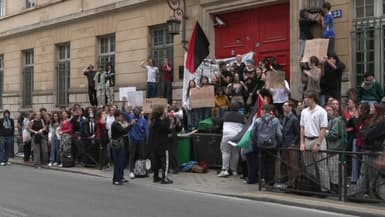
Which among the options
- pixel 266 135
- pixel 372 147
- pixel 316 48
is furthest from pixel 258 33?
pixel 372 147

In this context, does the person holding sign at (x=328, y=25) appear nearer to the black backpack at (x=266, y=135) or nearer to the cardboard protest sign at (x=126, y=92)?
the black backpack at (x=266, y=135)

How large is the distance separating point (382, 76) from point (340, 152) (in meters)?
4.74

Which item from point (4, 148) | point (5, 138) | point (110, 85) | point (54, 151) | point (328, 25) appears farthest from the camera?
point (110, 85)

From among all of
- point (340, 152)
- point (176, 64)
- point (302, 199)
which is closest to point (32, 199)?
point (302, 199)

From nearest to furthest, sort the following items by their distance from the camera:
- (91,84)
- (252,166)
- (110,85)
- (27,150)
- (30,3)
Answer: (252,166)
(27,150)
(110,85)
(91,84)
(30,3)

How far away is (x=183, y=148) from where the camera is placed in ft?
51.0

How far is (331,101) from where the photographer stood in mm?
11695

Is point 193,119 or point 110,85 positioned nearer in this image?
point 193,119

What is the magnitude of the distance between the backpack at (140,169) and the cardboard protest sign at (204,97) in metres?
2.57

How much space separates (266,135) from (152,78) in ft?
28.3

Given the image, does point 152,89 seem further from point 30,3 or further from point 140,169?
point 30,3

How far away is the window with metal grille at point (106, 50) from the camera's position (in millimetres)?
23219

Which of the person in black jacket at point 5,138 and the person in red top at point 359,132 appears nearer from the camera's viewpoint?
the person in red top at point 359,132

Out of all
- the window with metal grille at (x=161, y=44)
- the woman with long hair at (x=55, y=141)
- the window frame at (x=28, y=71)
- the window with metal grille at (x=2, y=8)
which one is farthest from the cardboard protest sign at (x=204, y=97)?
the window with metal grille at (x=2, y=8)
